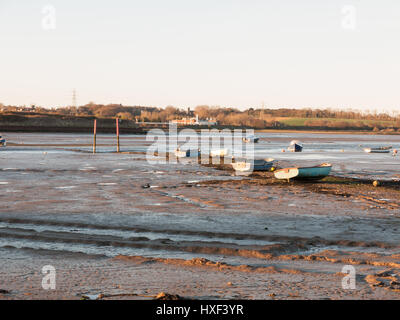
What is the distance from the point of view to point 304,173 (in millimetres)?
25859

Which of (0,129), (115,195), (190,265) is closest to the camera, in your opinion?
(190,265)

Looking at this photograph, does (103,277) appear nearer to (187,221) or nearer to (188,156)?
(187,221)

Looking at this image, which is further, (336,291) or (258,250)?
(258,250)

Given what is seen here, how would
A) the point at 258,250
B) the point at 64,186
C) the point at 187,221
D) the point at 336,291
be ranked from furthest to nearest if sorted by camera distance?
the point at 64,186
the point at 187,221
the point at 258,250
the point at 336,291

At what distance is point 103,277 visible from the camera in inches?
365

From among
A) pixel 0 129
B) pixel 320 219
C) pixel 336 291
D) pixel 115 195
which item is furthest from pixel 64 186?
pixel 0 129

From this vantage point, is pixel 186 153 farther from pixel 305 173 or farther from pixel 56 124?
pixel 56 124

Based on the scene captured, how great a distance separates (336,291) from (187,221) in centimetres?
704

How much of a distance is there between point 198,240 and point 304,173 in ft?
47.6

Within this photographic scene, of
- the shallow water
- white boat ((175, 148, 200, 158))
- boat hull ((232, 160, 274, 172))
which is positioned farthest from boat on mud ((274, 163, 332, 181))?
white boat ((175, 148, 200, 158))

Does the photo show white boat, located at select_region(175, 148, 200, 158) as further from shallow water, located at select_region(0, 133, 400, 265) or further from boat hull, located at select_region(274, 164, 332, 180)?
boat hull, located at select_region(274, 164, 332, 180)

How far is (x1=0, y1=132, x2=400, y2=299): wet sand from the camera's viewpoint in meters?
8.80

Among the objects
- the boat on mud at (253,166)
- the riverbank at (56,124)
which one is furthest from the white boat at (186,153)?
the riverbank at (56,124)

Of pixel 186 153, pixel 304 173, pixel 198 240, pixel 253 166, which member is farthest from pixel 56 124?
pixel 198 240
